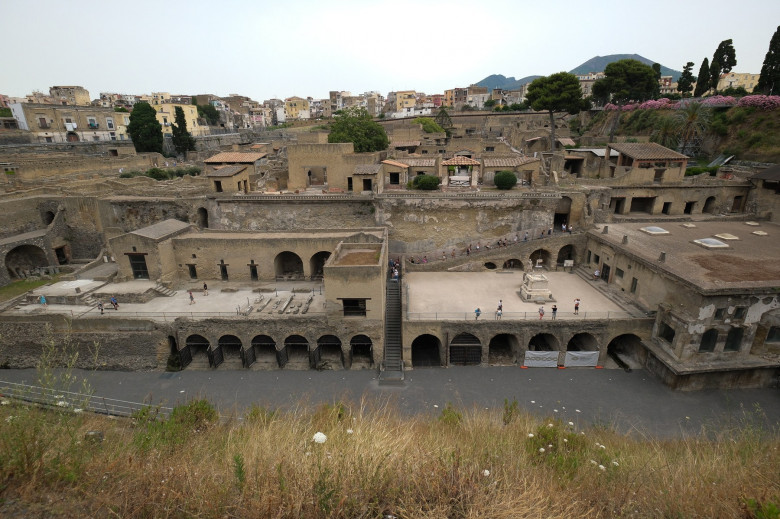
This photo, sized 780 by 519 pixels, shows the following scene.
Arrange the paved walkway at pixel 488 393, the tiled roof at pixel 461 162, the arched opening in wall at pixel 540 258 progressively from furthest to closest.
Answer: the tiled roof at pixel 461 162
the arched opening in wall at pixel 540 258
the paved walkway at pixel 488 393

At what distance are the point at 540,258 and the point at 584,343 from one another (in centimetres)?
831

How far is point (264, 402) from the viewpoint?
59.7ft

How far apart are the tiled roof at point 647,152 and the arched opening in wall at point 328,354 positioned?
29.4 meters

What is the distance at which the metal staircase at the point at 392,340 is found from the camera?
20.2 m

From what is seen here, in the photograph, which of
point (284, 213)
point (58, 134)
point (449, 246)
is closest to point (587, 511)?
point (449, 246)

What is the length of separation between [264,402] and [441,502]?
14.8 meters

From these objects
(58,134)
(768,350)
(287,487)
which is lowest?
(768,350)

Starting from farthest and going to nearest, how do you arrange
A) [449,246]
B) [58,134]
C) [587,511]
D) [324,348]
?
[58,134]
[449,246]
[324,348]
[587,511]

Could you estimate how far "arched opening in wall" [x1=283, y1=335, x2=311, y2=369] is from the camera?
2142cm

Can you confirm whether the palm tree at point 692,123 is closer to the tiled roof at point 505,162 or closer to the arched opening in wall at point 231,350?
the tiled roof at point 505,162

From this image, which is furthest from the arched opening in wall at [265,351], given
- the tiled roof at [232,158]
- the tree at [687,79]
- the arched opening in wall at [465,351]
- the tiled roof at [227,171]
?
the tree at [687,79]

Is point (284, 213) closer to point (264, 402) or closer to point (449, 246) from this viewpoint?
point (449, 246)

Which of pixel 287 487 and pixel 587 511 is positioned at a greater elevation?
pixel 287 487

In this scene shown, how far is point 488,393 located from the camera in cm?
1880
